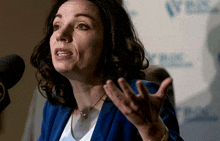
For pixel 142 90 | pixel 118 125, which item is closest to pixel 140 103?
pixel 142 90

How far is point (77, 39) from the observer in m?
0.67

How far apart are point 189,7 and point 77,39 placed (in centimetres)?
78

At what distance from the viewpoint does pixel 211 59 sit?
1.16 metres

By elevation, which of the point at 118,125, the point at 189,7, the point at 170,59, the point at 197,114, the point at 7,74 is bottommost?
the point at 197,114

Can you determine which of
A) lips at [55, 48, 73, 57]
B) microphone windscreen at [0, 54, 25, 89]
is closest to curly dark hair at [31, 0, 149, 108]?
lips at [55, 48, 73, 57]

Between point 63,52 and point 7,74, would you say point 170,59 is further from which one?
point 7,74

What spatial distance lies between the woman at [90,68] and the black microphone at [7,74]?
106 mm

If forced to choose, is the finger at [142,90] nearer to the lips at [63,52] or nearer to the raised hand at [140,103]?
the raised hand at [140,103]

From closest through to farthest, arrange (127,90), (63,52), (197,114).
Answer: (127,90), (63,52), (197,114)

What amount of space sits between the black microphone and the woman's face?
4.1 inches

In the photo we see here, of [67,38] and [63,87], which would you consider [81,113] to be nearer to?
[63,87]

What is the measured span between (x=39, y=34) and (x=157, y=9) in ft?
2.51

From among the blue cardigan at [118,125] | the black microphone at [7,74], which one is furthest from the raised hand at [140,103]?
the black microphone at [7,74]

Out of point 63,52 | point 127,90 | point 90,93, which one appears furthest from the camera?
point 90,93
